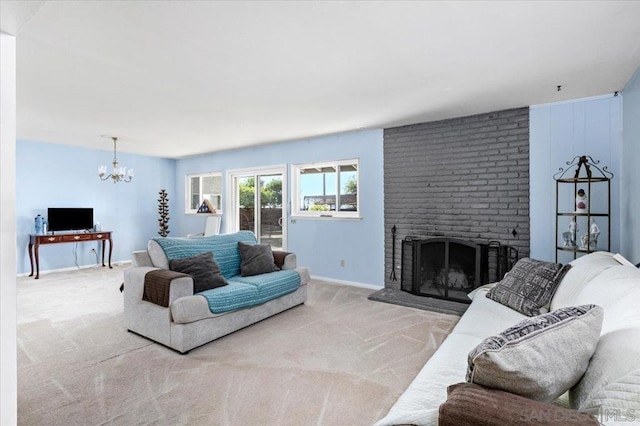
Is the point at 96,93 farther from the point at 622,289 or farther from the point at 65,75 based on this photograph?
the point at 622,289

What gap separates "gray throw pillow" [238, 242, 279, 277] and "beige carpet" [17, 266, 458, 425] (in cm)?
55

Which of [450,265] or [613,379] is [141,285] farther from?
[450,265]

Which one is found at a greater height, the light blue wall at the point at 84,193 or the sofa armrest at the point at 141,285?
the light blue wall at the point at 84,193

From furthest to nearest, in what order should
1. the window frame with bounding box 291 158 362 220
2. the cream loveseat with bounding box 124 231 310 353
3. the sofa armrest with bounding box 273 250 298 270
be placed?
the window frame with bounding box 291 158 362 220 < the sofa armrest with bounding box 273 250 298 270 < the cream loveseat with bounding box 124 231 310 353

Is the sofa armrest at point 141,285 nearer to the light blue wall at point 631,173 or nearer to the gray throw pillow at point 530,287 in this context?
the gray throw pillow at point 530,287

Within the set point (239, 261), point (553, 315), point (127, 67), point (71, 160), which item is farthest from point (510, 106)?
point (71, 160)

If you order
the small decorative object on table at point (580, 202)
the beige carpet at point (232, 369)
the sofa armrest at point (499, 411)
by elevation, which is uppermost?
the small decorative object on table at point (580, 202)

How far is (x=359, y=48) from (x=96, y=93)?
2.68 metres

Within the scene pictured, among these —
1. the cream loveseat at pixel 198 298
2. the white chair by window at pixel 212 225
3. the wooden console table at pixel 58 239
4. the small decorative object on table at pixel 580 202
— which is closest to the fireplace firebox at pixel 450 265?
the small decorative object on table at pixel 580 202

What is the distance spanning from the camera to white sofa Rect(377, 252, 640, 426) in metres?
0.87

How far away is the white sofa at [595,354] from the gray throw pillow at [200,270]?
7.04 ft

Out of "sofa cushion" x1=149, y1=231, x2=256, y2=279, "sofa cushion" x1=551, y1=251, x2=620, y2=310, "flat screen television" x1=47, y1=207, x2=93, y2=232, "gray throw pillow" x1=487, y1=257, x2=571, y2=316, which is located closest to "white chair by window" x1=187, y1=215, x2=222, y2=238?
"flat screen television" x1=47, y1=207, x2=93, y2=232

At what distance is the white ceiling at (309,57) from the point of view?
1888 millimetres

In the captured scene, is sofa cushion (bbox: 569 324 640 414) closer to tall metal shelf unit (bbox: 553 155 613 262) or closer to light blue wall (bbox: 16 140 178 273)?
tall metal shelf unit (bbox: 553 155 613 262)
